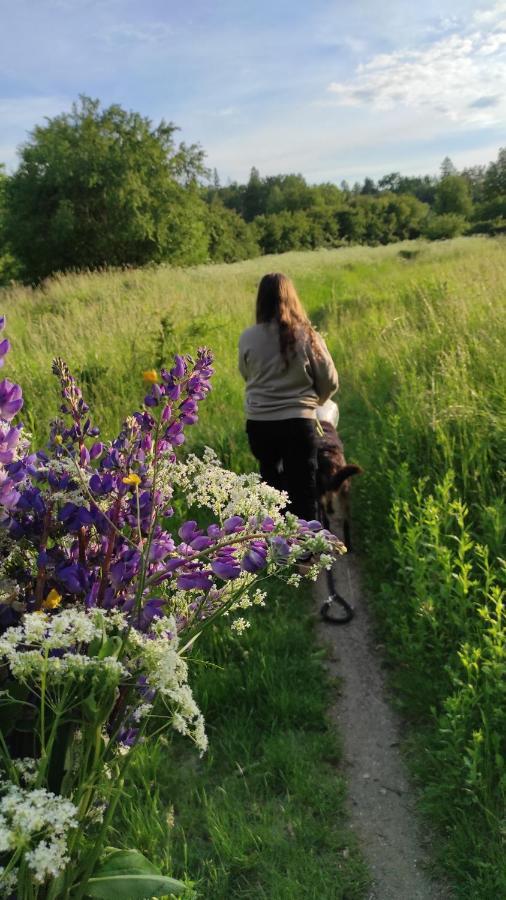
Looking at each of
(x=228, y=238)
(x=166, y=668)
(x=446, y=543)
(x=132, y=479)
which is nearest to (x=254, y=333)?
(x=446, y=543)

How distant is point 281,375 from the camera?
160 inches

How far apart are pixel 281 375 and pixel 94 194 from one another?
30366mm

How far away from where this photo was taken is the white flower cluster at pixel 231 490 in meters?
0.96

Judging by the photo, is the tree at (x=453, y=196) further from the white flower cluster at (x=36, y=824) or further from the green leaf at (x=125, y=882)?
the white flower cluster at (x=36, y=824)

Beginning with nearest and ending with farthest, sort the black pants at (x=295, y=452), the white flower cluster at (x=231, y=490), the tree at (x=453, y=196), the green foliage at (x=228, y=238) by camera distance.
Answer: the white flower cluster at (x=231, y=490) → the black pants at (x=295, y=452) → the green foliage at (x=228, y=238) → the tree at (x=453, y=196)

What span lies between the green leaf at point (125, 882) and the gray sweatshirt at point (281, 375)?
336 cm

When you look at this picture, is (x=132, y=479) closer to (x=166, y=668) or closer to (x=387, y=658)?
(x=166, y=668)

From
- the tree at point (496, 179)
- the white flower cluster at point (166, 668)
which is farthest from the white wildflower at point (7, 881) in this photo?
the tree at point (496, 179)

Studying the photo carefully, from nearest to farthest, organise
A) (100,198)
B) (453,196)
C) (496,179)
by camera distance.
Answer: (100,198)
(496,179)
(453,196)

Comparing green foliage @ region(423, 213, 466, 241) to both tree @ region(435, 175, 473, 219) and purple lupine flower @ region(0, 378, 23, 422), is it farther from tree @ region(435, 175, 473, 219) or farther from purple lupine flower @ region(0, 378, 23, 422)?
purple lupine flower @ region(0, 378, 23, 422)

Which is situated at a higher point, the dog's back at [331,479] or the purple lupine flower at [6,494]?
the purple lupine flower at [6,494]

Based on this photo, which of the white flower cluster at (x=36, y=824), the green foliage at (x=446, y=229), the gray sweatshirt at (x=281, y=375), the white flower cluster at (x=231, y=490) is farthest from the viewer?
the green foliage at (x=446, y=229)

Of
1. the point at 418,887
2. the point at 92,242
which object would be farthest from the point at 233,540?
the point at 92,242

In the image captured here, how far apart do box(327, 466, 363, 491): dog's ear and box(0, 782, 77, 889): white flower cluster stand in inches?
138
